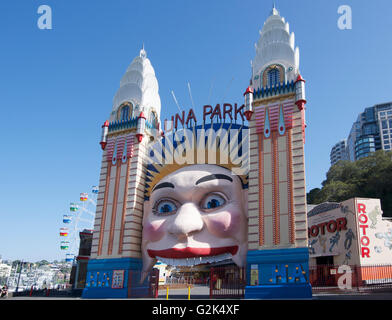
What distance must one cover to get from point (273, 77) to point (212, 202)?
840 centimetres

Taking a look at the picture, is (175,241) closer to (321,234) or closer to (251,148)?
(251,148)

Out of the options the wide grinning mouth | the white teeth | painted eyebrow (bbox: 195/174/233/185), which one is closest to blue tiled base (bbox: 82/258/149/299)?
the wide grinning mouth

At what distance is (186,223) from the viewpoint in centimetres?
1950

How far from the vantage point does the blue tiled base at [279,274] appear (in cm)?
1714

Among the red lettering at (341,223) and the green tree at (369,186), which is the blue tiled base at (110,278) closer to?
the red lettering at (341,223)

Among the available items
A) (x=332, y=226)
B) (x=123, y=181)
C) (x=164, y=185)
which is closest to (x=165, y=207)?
(x=164, y=185)

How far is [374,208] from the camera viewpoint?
27750 mm

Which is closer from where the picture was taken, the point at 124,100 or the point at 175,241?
the point at 175,241

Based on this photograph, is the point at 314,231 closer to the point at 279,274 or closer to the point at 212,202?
the point at 212,202

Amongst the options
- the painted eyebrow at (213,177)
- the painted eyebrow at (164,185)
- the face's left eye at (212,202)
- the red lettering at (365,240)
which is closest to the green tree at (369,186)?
the red lettering at (365,240)

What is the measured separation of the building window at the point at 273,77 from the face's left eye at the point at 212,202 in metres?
7.38
